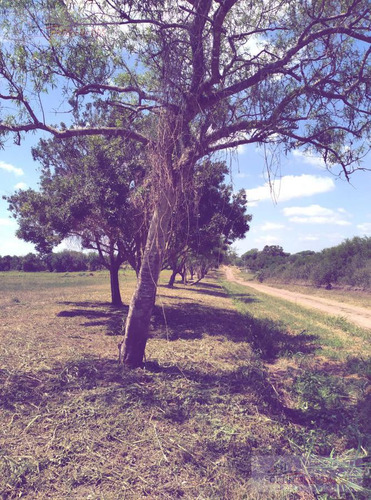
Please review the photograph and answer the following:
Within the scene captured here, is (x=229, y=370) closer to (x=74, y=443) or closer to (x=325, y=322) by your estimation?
(x=74, y=443)

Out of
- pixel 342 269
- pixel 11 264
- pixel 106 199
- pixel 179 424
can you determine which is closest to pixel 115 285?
pixel 106 199

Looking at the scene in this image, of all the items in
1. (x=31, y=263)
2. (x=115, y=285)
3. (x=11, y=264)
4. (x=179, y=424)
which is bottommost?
(x=179, y=424)

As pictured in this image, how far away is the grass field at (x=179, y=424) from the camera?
325 centimetres

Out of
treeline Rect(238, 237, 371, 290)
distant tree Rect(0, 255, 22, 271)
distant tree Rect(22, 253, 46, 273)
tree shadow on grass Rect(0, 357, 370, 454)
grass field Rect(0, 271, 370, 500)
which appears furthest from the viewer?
distant tree Rect(0, 255, 22, 271)

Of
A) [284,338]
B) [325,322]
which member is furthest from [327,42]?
[325,322]

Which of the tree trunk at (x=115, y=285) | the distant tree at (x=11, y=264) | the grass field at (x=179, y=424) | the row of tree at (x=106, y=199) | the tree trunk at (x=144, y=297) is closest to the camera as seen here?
the grass field at (x=179, y=424)

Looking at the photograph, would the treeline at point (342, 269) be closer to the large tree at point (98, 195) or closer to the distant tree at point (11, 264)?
the large tree at point (98, 195)

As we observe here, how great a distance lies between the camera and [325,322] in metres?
15.1

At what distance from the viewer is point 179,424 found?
14.4ft

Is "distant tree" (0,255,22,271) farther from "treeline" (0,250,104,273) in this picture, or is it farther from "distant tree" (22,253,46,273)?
"distant tree" (22,253,46,273)

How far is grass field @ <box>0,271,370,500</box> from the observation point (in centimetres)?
325

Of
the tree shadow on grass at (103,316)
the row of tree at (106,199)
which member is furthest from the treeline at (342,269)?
the tree shadow on grass at (103,316)

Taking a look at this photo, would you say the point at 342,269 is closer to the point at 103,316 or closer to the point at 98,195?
the point at 103,316

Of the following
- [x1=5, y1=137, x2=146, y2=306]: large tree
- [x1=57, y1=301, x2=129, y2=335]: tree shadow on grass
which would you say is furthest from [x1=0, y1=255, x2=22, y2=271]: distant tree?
[x1=5, y1=137, x2=146, y2=306]: large tree
